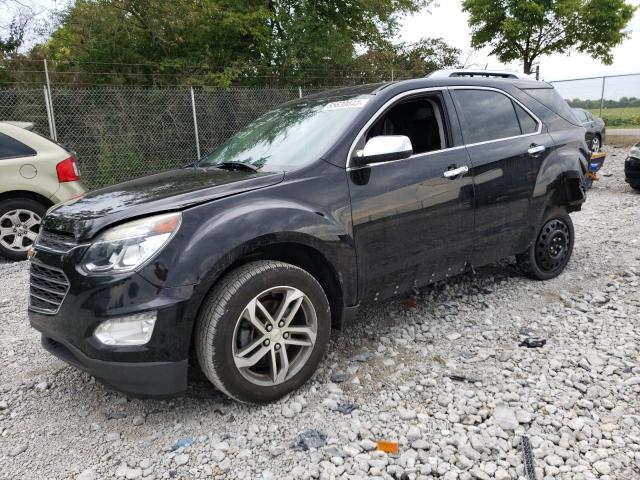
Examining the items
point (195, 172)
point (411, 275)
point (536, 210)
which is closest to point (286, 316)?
point (411, 275)

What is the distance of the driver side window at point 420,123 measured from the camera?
139 inches

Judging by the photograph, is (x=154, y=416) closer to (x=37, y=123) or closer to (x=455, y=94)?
(x=455, y=94)

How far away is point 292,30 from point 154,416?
41.6 feet

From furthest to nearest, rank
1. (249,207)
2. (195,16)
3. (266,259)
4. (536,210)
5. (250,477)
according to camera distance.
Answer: (195,16)
(536,210)
(266,259)
(249,207)
(250,477)

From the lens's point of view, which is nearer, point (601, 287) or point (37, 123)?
point (601, 287)

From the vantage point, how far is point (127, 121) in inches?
389

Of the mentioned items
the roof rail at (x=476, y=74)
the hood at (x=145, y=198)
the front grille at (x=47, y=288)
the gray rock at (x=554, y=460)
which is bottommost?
the gray rock at (x=554, y=460)

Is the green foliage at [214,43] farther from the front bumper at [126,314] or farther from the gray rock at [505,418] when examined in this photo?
the gray rock at [505,418]

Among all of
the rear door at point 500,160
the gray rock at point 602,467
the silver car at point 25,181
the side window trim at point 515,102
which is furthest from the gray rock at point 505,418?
the silver car at point 25,181

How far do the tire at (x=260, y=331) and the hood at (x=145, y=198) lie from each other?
45cm

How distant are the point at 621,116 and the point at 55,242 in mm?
21454

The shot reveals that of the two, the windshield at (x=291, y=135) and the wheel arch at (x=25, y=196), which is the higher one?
the windshield at (x=291, y=135)

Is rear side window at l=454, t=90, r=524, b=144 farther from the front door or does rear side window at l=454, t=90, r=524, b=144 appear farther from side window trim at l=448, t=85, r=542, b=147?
the front door

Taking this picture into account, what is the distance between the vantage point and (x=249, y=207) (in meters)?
2.62
